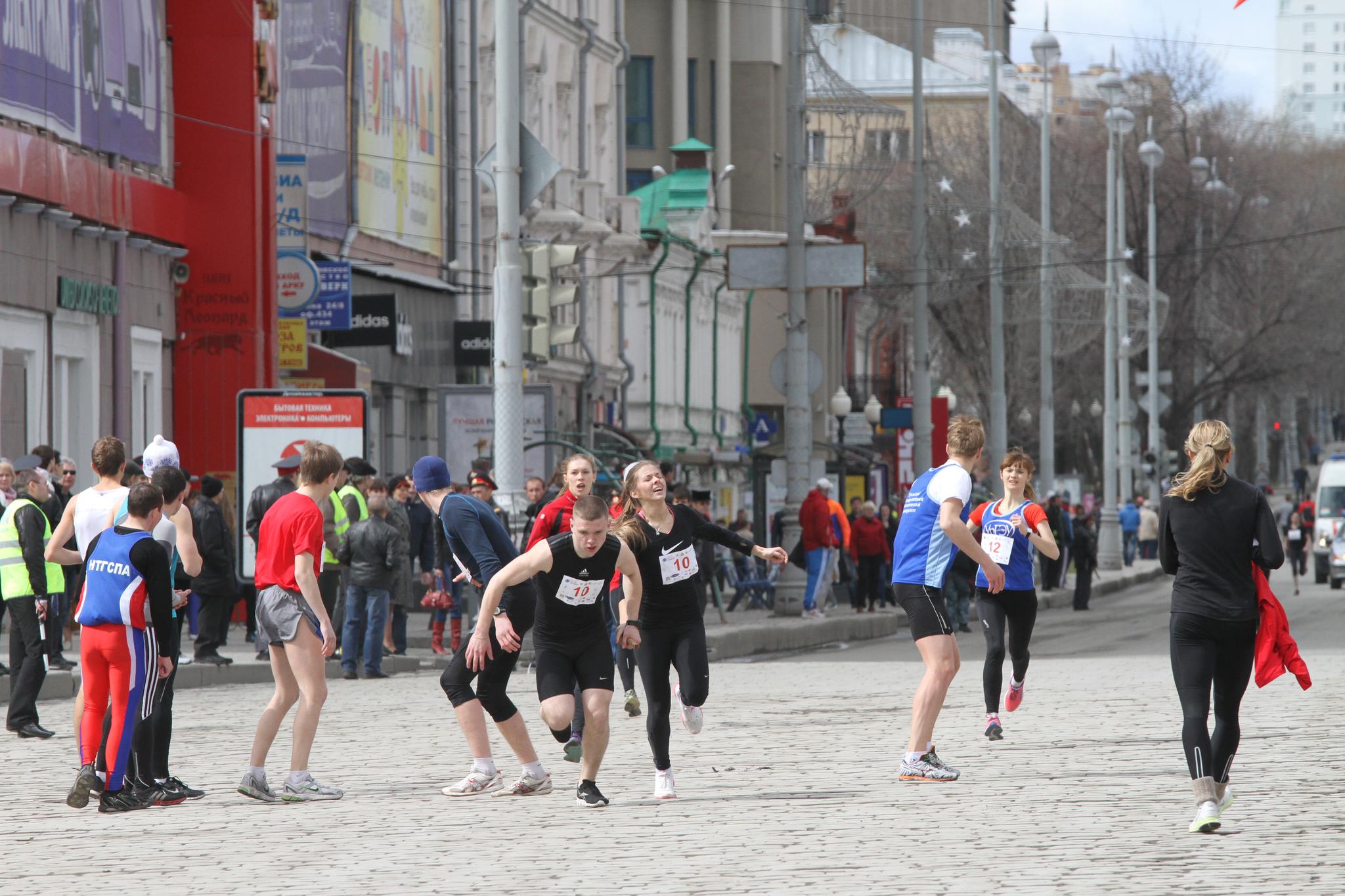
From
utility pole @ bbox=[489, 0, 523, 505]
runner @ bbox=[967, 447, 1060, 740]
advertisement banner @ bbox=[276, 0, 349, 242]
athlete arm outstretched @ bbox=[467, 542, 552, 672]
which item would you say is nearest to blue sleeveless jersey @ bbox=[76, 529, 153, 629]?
athlete arm outstretched @ bbox=[467, 542, 552, 672]

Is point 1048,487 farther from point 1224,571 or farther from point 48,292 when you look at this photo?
point 1224,571

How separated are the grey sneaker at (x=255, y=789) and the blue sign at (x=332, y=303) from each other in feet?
65.0

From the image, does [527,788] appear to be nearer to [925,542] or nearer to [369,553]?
[925,542]

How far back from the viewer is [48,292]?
81.0ft

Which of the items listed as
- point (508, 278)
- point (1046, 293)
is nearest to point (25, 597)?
point (508, 278)

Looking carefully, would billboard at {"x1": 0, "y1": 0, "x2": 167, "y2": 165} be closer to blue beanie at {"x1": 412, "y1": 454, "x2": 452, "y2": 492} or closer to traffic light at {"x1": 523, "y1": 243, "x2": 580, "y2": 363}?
traffic light at {"x1": 523, "y1": 243, "x2": 580, "y2": 363}

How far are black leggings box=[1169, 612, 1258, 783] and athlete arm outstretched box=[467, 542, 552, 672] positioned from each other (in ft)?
9.16

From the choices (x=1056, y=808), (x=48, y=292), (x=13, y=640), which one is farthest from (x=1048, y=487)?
(x=1056, y=808)

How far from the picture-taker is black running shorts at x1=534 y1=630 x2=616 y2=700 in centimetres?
1071

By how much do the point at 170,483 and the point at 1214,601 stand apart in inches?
199

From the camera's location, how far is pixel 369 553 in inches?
781

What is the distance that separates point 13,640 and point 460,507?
4.77m

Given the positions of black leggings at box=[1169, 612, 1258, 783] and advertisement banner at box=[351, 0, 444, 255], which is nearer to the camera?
black leggings at box=[1169, 612, 1258, 783]

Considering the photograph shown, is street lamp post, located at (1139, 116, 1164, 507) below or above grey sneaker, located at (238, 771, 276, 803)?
above
